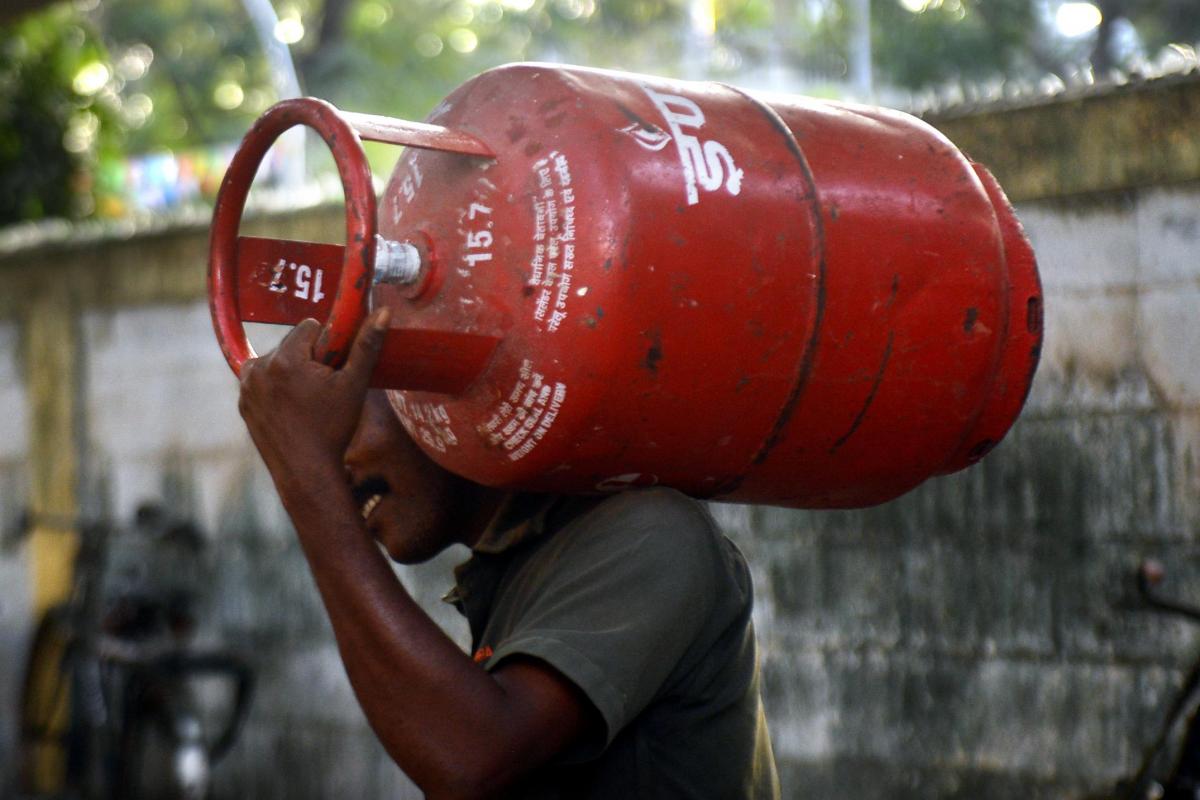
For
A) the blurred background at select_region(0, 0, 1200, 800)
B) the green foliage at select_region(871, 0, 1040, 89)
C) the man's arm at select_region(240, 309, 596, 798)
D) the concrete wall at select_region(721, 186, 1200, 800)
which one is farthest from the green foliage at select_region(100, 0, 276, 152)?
the man's arm at select_region(240, 309, 596, 798)

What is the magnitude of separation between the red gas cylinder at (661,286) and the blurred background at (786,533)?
1.25 m

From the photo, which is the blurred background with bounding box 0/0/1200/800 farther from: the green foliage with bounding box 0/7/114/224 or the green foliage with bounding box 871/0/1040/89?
the green foliage with bounding box 871/0/1040/89

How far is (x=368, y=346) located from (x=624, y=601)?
1.29 feet

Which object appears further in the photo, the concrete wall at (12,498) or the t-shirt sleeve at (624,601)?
the concrete wall at (12,498)

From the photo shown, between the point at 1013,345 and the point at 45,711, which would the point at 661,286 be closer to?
the point at 1013,345

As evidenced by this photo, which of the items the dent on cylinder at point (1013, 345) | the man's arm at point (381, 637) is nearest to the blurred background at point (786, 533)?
the dent on cylinder at point (1013, 345)

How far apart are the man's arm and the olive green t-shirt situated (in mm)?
43

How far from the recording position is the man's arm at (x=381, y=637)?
1.53 m

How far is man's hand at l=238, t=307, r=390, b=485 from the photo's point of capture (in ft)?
5.21

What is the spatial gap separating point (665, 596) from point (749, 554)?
6.53 feet

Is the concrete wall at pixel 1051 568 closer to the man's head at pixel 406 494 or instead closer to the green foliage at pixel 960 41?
the man's head at pixel 406 494

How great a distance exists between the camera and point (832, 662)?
3.42 m

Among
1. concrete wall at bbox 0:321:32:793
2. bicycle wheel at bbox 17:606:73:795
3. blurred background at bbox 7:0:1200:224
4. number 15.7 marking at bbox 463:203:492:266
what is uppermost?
number 15.7 marking at bbox 463:203:492:266

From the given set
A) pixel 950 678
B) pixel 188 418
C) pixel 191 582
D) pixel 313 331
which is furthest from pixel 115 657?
pixel 313 331
